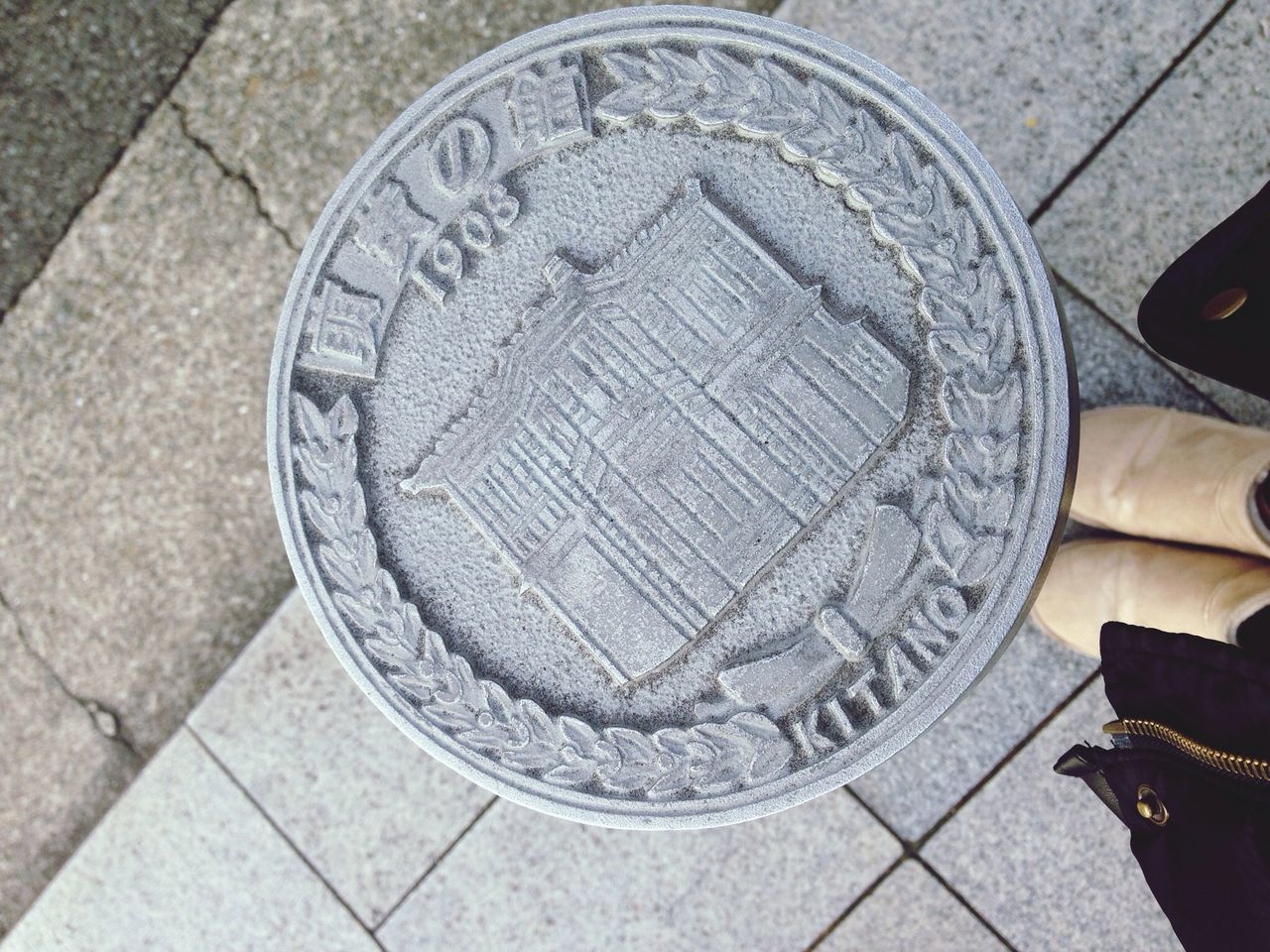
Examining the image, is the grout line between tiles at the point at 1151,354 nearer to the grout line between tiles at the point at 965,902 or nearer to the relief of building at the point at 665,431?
the relief of building at the point at 665,431

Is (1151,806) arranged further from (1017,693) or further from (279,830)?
(279,830)

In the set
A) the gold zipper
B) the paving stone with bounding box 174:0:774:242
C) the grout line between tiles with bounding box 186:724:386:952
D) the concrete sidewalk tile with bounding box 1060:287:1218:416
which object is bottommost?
the grout line between tiles with bounding box 186:724:386:952

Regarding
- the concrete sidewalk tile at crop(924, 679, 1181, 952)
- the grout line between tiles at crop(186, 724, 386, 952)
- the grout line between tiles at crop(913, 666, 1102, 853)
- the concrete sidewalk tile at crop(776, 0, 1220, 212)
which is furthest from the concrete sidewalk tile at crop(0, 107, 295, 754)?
the concrete sidewalk tile at crop(924, 679, 1181, 952)

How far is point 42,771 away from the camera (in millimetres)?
2477

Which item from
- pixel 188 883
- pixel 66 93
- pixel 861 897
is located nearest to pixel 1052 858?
pixel 861 897

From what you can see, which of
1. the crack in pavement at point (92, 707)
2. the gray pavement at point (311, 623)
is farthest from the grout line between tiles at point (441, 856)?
the crack in pavement at point (92, 707)

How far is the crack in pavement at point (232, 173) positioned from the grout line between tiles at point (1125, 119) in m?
1.86

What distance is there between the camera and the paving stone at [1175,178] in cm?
204

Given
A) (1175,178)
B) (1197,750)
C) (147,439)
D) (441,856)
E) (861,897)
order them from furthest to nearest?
1. (147,439)
2. (441,856)
3. (861,897)
4. (1175,178)
5. (1197,750)

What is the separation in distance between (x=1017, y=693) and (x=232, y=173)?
2365 mm

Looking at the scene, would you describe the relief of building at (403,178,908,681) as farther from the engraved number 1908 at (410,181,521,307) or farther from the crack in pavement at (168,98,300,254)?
the crack in pavement at (168,98,300,254)

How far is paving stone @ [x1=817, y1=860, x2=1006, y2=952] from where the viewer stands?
2.15 m

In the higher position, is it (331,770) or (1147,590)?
(1147,590)

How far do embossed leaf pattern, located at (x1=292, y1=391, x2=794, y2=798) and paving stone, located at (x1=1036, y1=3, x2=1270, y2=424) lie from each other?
1.37m
